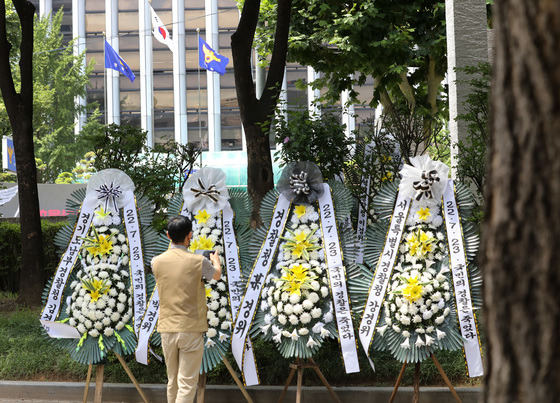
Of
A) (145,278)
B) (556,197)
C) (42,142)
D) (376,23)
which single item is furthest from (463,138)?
(42,142)

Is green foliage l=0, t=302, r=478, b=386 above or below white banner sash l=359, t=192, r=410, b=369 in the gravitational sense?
below

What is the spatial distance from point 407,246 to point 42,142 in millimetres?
33389

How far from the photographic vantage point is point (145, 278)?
287 inches

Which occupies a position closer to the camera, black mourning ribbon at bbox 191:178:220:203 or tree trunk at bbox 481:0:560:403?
tree trunk at bbox 481:0:560:403

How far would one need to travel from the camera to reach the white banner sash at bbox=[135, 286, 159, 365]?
682 centimetres

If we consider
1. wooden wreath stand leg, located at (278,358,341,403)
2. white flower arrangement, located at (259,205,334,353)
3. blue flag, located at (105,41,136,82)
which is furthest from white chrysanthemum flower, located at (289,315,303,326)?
blue flag, located at (105,41,136,82)

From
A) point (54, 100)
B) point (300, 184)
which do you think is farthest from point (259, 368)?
point (54, 100)

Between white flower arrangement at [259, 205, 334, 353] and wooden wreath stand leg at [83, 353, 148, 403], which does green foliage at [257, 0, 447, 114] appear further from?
wooden wreath stand leg at [83, 353, 148, 403]

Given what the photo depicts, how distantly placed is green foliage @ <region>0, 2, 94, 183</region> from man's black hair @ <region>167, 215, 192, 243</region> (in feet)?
106

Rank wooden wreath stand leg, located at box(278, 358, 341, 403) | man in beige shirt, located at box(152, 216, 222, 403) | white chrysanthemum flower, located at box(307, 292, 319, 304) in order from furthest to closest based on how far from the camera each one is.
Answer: white chrysanthemum flower, located at box(307, 292, 319, 304) → wooden wreath stand leg, located at box(278, 358, 341, 403) → man in beige shirt, located at box(152, 216, 222, 403)

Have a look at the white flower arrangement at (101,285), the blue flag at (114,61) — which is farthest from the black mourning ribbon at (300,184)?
the blue flag at (114,61)

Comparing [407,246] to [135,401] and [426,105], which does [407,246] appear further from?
[426,105]

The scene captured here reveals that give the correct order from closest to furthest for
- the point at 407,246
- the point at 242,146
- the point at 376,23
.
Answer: the point at 407,246
the point at 376,23
the point at 242,146

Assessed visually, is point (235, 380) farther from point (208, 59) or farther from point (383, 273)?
point (208, 59)
